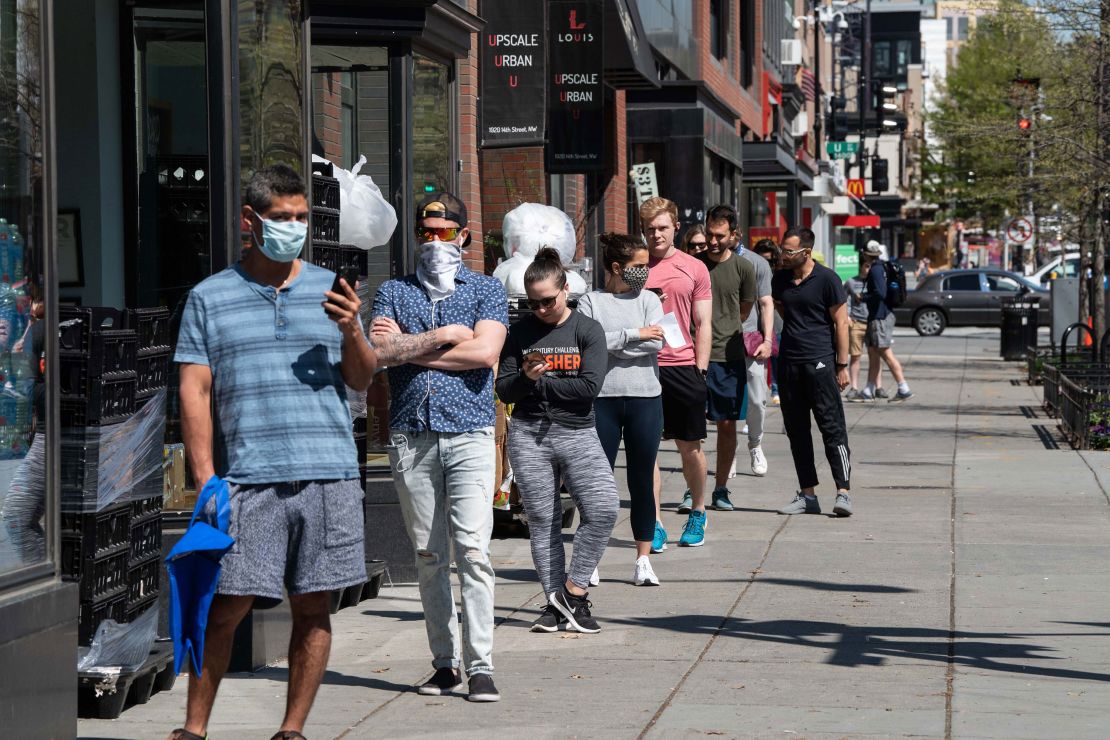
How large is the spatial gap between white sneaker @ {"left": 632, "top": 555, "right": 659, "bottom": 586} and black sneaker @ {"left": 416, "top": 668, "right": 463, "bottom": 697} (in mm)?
2451

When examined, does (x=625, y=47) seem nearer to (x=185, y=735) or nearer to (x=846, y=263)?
(x=185, y=735)

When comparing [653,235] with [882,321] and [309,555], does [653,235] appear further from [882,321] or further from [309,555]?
[882,321]

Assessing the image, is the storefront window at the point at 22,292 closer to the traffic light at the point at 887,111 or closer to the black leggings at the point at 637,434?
the black leggings at the point at 637,434

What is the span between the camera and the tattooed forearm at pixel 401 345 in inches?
250

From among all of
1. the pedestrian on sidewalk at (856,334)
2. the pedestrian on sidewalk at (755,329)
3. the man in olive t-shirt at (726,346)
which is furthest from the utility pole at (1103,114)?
the man in olive t-shirt at (726,346)

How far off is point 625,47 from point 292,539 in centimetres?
1187

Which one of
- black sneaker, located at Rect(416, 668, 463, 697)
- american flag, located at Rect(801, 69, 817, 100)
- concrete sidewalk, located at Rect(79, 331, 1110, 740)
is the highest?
american flag, located at Rect(801, 69, 817, 100)

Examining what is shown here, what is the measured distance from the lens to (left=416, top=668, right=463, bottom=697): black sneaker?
6.59 metres

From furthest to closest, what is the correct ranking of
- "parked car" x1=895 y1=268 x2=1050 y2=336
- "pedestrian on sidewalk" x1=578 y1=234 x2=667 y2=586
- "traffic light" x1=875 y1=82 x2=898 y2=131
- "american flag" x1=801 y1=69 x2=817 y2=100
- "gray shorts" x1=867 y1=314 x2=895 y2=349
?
1. "american flag" x1=801 y1=69 x2=817 y2=100
2. "traffic light" x1=875 y1=82 x2=898 y2=131
3. "parked car" x1=895 y1=268 x2=1050 y2=336
4. "gray shorts" x1=867 y1=314 x2=895 y2=349
5. "pedestrian on sidewalk" x1=578 y1=234 x2=667 y2=586

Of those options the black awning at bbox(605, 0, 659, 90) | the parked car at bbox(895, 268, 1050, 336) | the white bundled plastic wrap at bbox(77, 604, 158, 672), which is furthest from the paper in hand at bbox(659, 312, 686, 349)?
the parked car at bbox(895, 268, 1050, 336)

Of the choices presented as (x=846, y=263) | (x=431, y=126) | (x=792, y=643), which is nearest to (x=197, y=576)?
(x=792, y=643)

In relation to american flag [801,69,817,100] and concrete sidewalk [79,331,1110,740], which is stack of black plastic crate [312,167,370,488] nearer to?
concrete sidewalk [79,331,1110,740]

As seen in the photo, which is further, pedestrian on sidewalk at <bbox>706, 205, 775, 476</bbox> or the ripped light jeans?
pedestrian on sidewalk at <bbox>706, 205, 775, 476</bbox>

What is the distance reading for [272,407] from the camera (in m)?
5.19
